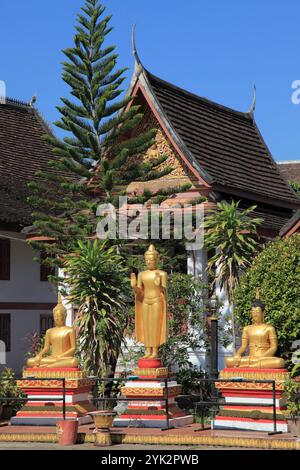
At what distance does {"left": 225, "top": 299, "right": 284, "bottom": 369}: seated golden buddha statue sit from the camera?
15.4m

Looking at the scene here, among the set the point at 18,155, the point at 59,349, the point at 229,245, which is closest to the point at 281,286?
the point at 229,245

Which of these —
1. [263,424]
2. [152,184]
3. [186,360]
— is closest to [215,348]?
[186,360]

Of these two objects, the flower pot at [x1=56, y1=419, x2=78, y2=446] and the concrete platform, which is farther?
the flower pot at [x1=56, y1=419, x2=78, y2=446]

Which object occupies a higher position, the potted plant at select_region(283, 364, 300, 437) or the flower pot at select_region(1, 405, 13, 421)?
the potted plant at select_region(283, 364, 300, 437)

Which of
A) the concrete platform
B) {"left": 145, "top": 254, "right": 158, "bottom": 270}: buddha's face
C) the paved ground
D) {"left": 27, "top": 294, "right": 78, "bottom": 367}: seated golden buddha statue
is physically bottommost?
the paved ground

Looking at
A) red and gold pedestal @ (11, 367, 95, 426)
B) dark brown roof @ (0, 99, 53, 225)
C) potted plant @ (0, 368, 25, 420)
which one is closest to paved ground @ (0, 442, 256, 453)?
red and gold pedestal @ (11, 367, 95, 426)

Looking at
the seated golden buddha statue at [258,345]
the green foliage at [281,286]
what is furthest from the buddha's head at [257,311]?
the green foliage at [281,286]

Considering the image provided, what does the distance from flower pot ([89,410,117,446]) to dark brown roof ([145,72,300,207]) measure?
9138 mm

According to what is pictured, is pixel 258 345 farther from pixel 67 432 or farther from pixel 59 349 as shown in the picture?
pixel 59 349

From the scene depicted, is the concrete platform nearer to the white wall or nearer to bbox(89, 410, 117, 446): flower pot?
bbox(89, 410, 117, 446): flower pot

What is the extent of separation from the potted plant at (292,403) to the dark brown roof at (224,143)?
866cm

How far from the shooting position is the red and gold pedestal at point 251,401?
1497cm

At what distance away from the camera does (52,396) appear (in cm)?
1650

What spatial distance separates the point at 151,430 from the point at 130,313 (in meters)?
4.73
